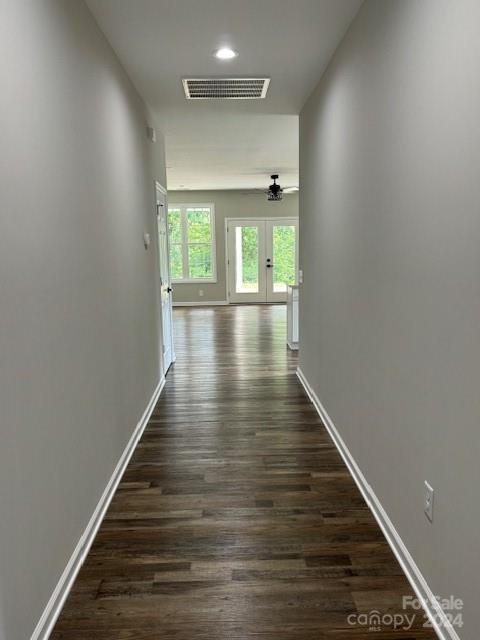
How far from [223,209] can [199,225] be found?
668 millimetres

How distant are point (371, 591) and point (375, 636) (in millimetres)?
203

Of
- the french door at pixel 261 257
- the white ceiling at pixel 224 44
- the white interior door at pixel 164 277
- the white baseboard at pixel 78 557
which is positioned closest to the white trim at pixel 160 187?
the white interior door at pixel 164 277

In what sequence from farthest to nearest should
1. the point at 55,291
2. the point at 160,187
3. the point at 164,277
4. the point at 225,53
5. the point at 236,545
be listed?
the point at 164,277 < the point at 160,187 < the point at 225,53 < the point at 236,545 < the point at 55,291

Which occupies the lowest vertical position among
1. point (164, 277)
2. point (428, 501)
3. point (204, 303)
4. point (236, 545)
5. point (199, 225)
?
point (236, 545)

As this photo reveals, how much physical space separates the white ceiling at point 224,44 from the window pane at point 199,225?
524cm

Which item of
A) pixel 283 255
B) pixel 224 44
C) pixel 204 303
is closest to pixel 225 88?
pixel 224 44

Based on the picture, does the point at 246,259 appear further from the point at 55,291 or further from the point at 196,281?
the point at 55,291

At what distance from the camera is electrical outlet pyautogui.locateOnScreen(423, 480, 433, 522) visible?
172cm

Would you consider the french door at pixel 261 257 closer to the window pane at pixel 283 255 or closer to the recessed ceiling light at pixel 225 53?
the window pane at pixel 283 255

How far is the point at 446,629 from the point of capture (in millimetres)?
1572

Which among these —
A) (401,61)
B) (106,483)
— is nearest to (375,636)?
(106,483)

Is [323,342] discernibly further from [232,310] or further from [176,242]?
[176,242]

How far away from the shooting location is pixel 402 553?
199 centimetres

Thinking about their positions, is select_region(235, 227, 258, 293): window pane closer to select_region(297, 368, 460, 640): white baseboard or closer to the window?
the window
